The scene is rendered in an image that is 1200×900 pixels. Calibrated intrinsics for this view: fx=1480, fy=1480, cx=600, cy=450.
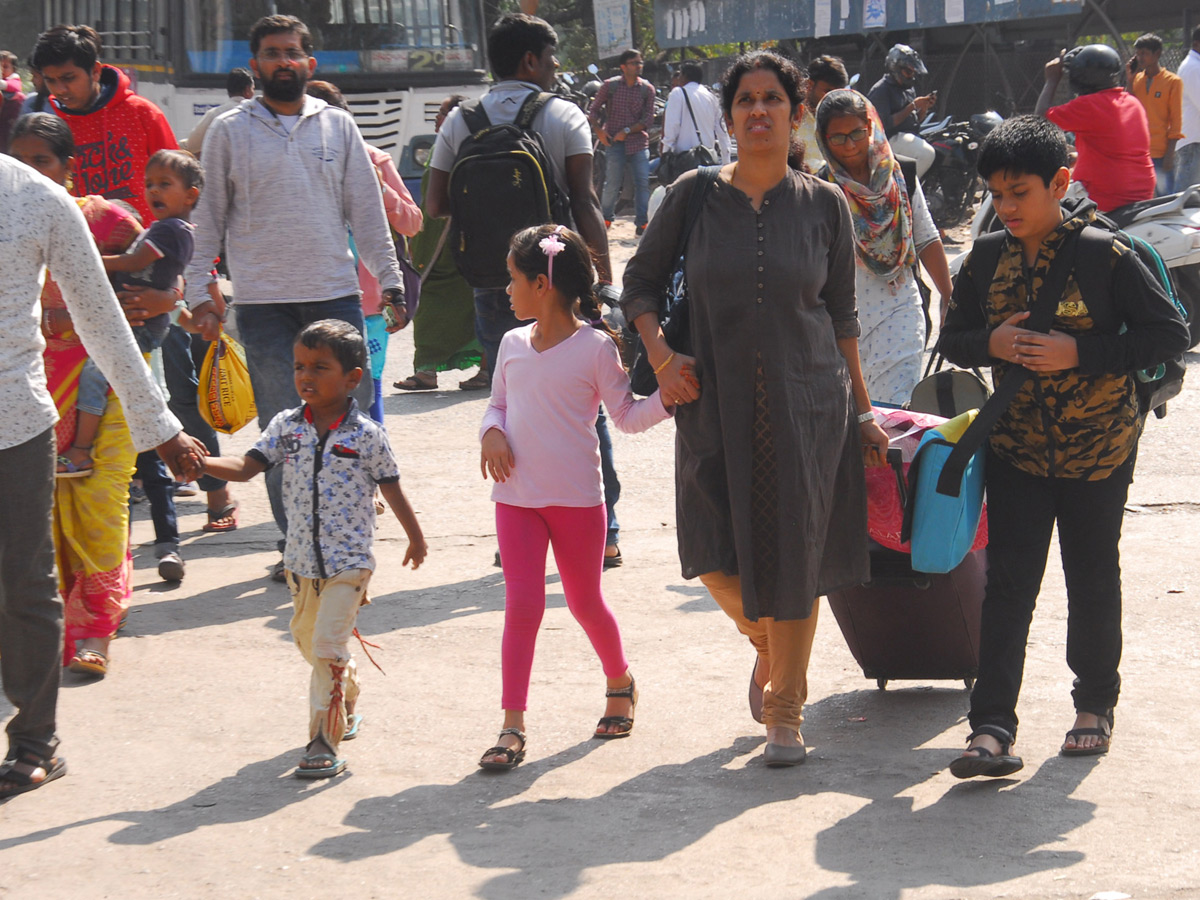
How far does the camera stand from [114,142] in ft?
21.0

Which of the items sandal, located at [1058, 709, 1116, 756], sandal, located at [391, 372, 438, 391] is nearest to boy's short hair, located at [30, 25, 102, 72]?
sandal, located at [391, 372, 438, 391]

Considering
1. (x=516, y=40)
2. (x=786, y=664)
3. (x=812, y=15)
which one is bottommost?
(x=786, y=664)

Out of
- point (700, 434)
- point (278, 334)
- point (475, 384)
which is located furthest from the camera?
point (475, 384)

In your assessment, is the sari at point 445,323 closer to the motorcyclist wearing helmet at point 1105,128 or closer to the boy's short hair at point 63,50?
the boy's short hair at point 63,50

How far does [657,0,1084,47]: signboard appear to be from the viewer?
19594 millimetres

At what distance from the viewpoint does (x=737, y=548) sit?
155 inches

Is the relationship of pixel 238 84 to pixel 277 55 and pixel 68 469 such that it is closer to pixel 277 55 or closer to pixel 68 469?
pixel 277 55

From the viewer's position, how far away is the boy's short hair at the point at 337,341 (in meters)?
4.25

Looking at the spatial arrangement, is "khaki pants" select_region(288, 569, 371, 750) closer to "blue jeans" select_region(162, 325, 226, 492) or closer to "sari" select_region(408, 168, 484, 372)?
"blue jeans" select_region(162, 325, 226, 492)

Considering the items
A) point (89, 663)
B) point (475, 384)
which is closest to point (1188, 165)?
point (475, 384)

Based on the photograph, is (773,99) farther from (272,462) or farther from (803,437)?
(272,462)

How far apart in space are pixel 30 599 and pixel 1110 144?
7144mm

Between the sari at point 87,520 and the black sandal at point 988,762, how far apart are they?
291cm

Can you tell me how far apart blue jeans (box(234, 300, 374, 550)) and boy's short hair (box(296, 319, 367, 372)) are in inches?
59.6
